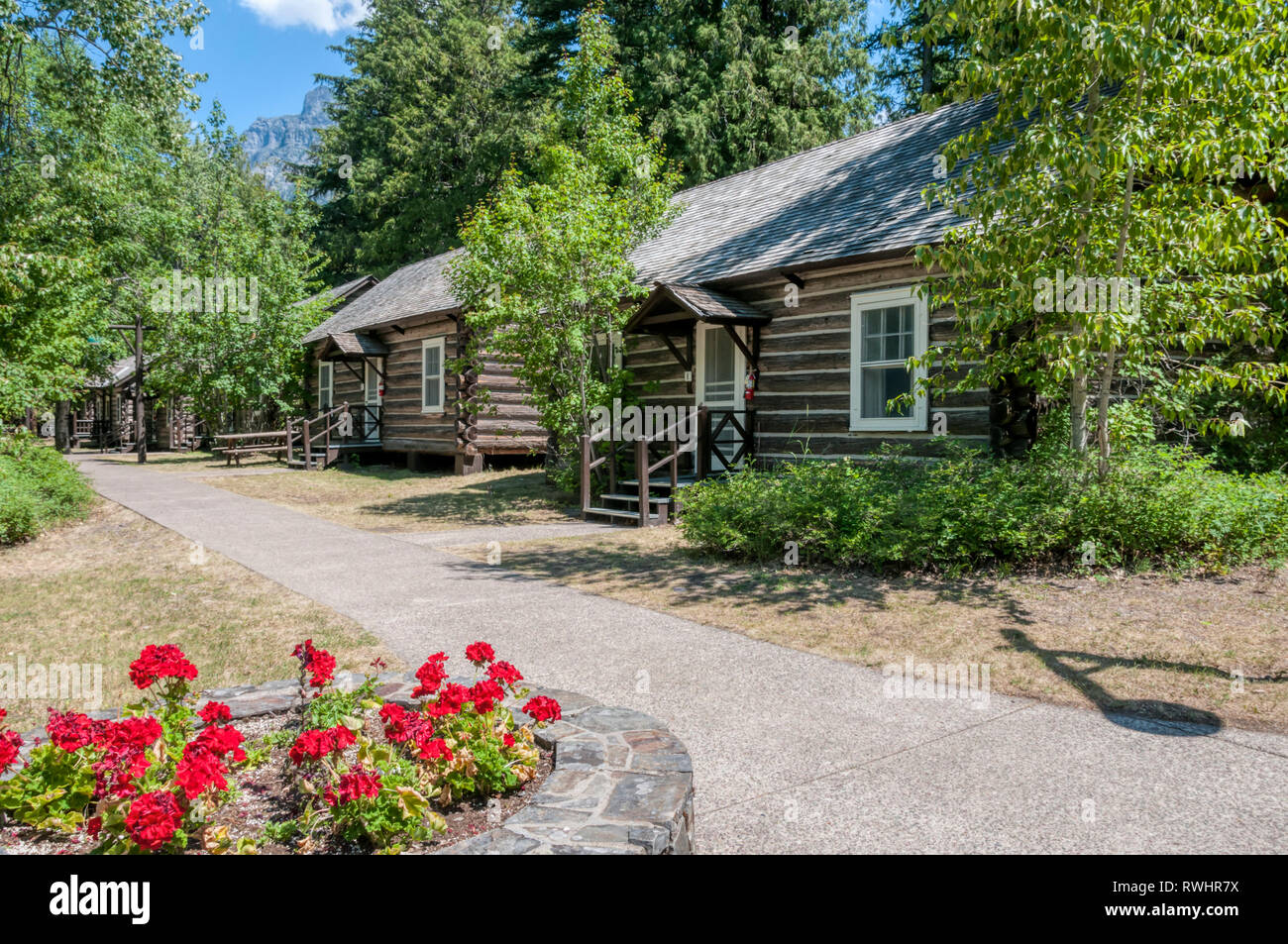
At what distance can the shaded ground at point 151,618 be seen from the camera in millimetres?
5773

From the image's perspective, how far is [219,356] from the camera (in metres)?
28.5

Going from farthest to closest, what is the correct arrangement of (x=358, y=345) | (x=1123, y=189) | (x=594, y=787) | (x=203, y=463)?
1. (x=203, y=463)
2. (x=358, y=345)
3. (x=1123, y=189)
4. (x=594, y=787)

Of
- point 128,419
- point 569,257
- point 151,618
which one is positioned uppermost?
point 569,257

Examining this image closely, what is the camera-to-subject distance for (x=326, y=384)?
1146 inches

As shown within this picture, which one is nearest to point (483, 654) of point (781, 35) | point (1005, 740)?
point (1005, 740)

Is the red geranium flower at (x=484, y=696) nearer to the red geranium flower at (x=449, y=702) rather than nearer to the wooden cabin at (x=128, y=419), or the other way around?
the red geranium flower at (x=449, y=702)

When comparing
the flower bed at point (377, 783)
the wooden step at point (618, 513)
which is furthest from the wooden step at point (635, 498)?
the flower bed at point (377, 783)

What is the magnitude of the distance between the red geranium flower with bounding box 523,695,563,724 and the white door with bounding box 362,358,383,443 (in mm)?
22997

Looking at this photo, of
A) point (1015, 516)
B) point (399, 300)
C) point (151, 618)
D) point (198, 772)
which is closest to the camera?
point (198, 772)

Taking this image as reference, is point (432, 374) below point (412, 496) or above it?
above

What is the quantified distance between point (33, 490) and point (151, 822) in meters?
11.5

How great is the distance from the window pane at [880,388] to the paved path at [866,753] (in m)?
6.12

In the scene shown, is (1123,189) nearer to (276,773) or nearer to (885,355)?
(885,355)

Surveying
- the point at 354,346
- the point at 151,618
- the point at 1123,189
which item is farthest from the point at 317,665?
the point at 354,346
